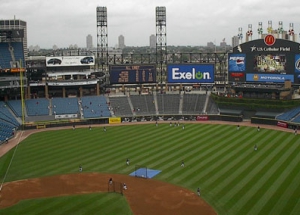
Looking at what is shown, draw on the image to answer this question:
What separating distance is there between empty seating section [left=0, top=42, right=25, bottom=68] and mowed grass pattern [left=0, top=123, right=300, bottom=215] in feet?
68.5

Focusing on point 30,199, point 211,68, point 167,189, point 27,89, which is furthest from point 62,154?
point 211,68

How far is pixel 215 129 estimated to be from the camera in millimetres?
62844

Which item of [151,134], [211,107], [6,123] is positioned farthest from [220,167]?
[6,123]

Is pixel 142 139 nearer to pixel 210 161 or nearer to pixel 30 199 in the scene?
pixel 210 161

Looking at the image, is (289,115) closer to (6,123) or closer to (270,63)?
(270,63)

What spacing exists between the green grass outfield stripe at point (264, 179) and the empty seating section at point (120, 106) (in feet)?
119

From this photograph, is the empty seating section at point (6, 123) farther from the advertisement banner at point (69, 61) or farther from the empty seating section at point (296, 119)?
the empty seating section at point (296, 119)

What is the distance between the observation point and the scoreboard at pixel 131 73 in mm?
82188

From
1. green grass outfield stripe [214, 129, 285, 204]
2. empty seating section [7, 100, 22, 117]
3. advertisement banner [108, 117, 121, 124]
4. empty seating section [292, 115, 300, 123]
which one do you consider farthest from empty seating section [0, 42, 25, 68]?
empty seating section [292, 115, 300, 123]

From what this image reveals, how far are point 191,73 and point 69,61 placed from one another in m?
27.3

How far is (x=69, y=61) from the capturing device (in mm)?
83188

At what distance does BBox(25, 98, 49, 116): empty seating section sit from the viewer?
239 ft

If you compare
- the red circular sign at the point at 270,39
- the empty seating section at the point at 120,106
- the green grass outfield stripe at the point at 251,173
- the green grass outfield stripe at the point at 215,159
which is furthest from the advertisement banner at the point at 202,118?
the green grass outfield stripe at the point at 251,173

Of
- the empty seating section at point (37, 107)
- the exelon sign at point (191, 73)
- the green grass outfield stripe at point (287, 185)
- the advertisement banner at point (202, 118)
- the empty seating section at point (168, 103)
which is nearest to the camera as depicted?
the green grass outfield stripe at point (287, 185)
